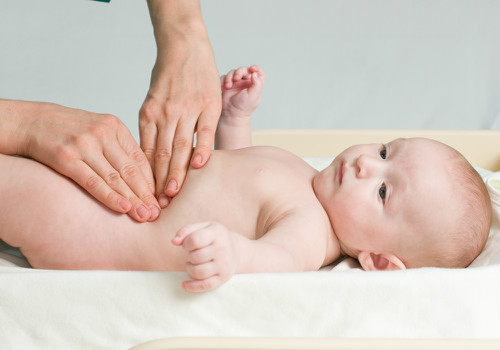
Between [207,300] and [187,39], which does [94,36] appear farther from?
[207,300]

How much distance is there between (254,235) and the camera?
1.28 meters

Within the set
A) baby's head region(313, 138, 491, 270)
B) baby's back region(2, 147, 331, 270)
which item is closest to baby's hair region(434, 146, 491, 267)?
baby's head region(313, 138, 491, 270)

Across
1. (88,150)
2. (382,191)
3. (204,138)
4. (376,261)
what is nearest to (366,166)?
(382,191)

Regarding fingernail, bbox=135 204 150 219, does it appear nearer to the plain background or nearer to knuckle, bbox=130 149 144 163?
knuckle, bbox=130 149 144 163

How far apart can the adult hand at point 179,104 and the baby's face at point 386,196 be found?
27 cm

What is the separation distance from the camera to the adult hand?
1.32 meters

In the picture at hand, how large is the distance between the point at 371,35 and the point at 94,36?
1327 millimetres

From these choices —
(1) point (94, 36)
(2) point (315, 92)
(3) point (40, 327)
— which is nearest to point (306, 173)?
(3) point (40, 327)

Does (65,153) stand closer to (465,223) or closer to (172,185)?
(172,185)

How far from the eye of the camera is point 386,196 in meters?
1.31

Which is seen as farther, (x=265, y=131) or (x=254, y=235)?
(x=265, y=131)

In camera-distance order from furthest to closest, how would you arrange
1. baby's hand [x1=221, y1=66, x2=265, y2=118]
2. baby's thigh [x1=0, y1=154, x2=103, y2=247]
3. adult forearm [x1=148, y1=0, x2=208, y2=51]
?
baby's hand [x1=221, y1=66, x2=265, y2=118]
adult forearm [x1=148, y1=0, x2=208, y2=51]
baby's thigh [x1=0, y1=154, x2=103, y2=247]

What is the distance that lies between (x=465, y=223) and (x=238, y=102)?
0.65 metres

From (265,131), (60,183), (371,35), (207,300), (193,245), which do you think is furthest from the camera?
(371,35)
